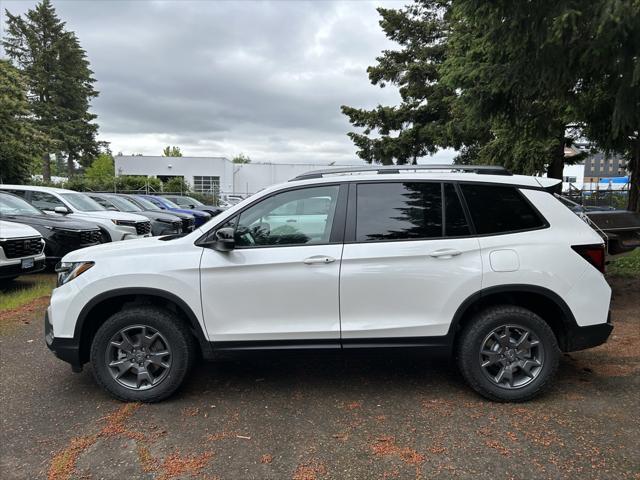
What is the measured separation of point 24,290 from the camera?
7762mm

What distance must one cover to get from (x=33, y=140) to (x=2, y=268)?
55.8ft

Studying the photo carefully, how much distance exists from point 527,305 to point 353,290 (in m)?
1.48

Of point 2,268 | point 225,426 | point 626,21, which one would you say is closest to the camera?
point 225,426

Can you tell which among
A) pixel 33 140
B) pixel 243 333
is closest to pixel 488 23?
pixel 243 333

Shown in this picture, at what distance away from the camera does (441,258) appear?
11.8 ft

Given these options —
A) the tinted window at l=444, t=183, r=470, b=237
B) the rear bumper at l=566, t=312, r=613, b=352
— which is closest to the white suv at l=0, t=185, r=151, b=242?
the tinted window at l=444, t=183, r=470, b=237

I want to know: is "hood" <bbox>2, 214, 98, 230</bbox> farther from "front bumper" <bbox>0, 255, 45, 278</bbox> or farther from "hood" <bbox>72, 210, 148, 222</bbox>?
"front bumper" <bbox>0, 255, 45, 278</bbox>

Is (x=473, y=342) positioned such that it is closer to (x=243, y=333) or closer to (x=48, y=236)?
(x=243, y=333)

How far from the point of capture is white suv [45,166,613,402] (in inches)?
141

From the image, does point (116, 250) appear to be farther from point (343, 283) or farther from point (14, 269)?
point (14, 269)

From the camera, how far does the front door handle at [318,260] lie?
3551 mm

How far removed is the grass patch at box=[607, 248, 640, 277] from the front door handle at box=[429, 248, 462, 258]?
590 centimetres

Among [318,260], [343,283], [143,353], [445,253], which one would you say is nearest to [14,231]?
[143,353]

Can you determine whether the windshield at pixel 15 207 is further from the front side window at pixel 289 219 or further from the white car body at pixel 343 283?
the front side window at pixel 289 219
